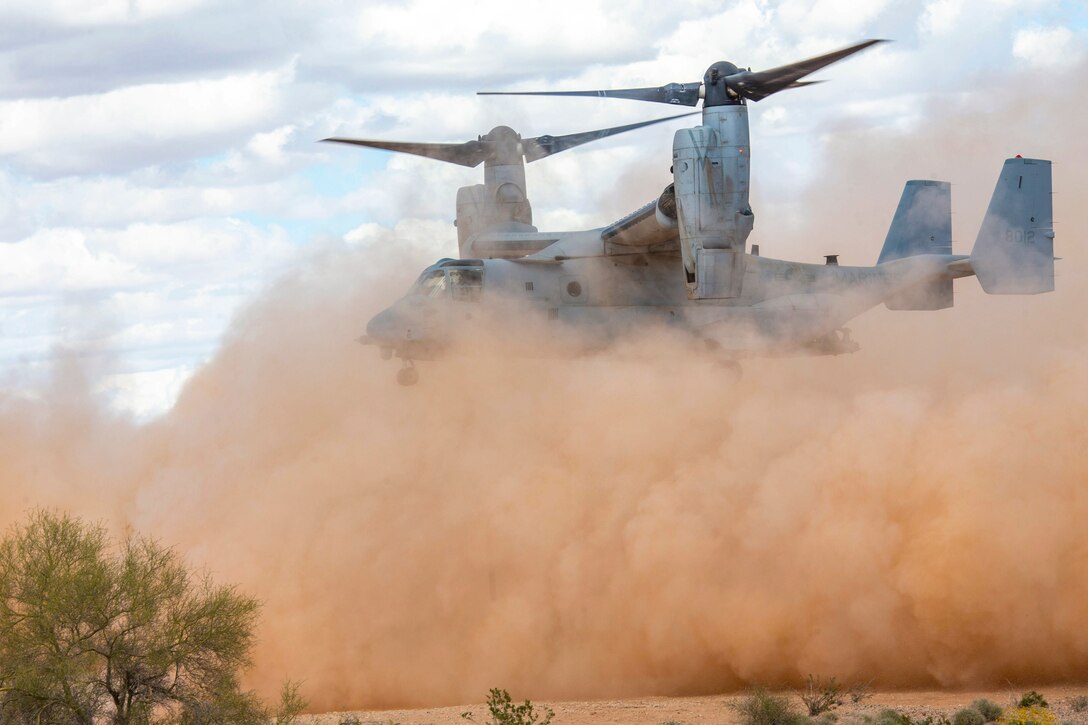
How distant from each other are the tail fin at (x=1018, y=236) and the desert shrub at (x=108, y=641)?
17399 mm

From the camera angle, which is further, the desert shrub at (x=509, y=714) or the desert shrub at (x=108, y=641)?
the desert shrub at (x=509, y=714)

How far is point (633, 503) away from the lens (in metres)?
29.6

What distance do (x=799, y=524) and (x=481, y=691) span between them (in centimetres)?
675

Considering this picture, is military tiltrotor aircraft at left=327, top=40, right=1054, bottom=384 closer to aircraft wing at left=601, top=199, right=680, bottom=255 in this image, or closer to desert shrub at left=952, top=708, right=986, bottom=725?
aircraft wing at left=601, top=199, right=680, bottom=255

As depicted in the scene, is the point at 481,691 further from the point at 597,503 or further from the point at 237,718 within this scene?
the point at 237,718

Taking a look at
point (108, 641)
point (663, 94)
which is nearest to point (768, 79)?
point (663, 94)

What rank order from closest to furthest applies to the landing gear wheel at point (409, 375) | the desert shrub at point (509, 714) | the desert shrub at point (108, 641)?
the desert shrub at point (108, 641)
the desert shrub at point (509, 714)
the landing gear wheel at point (409, 375)

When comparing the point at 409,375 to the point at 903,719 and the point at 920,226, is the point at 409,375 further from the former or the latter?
the point at 903,719

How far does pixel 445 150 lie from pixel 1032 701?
18.2 metres

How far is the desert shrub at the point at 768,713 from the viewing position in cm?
2177

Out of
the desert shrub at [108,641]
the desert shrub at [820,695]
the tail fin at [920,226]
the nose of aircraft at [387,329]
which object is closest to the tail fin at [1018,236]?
the tail fin at [920,226]

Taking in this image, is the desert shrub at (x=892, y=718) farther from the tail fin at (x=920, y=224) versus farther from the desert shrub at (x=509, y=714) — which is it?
the tail fin at (x=920, y=224)

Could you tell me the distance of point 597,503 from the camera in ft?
98.5

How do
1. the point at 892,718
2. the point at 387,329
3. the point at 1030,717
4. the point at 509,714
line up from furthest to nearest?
the point at 387,329, the point at 509,714, the point at 892,718, the point at 1030,717
